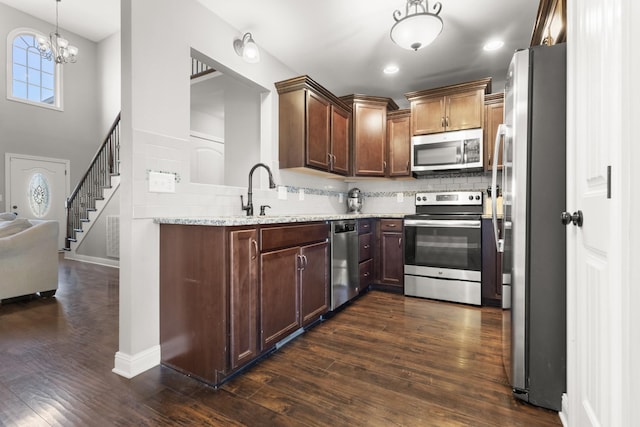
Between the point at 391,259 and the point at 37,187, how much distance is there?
7267 mm

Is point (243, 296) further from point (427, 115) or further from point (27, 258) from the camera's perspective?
point (427, 115)

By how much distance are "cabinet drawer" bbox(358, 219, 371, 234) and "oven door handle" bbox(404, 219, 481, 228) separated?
41 cm

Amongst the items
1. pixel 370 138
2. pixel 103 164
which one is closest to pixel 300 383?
pixel 370 138

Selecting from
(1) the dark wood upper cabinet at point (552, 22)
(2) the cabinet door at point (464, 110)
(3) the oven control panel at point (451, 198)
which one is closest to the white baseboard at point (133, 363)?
(1) the dark wood upper cabinet at point (552, 22)

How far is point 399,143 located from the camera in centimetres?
385

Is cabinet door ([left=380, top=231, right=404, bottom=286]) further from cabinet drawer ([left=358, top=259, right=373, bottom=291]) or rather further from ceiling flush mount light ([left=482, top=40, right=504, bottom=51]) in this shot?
ceiling flush mount light ([left=482, top=40, right=504, bottom=51])

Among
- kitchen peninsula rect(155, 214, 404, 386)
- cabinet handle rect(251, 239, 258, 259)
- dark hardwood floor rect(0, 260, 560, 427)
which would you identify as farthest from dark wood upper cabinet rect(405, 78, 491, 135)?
cabinet handle rect(251, 239, 258, 259)

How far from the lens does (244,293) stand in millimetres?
1715

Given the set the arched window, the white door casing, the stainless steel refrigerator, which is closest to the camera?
the white door casing

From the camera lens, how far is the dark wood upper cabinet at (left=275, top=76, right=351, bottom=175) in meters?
3.04

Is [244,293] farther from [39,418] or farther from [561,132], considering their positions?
[561,132]

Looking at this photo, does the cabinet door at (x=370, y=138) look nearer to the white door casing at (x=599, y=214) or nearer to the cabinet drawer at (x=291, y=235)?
the cabinet drawer at (x=291, y=235)

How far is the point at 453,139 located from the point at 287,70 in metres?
2.00

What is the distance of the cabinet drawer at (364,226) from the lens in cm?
328
